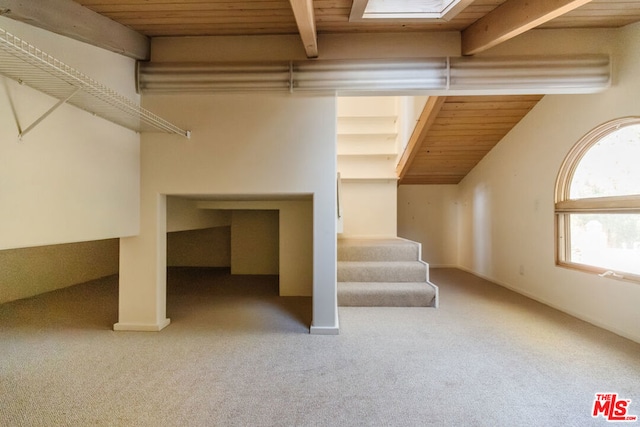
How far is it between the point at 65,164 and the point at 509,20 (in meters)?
3.22

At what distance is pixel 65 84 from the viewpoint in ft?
5.81

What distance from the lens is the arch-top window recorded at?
2664mm

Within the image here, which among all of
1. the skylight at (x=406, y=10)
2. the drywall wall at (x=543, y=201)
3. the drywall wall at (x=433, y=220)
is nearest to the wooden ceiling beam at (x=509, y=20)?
the skylight at (x=406, y=10)

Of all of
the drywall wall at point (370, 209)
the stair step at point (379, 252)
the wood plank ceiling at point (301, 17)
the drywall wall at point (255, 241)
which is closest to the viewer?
the wood plank ceiling at point (301, 17)

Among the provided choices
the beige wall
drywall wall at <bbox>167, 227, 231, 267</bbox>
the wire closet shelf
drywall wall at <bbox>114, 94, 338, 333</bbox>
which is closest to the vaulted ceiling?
the beige wall

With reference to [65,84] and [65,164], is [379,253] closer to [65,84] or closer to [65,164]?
[65,164]

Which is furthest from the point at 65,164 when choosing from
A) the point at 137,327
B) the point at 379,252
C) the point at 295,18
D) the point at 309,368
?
the point at 379,252

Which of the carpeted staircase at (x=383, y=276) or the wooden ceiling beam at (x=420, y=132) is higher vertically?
the wooden ceiling beam at (x=420, y=132)

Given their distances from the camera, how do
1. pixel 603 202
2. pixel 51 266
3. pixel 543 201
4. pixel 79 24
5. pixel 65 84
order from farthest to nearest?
pixel 51 266 → pixel 543 201 → pixel 603 202 → pixel 79 24 → pixel 65 84

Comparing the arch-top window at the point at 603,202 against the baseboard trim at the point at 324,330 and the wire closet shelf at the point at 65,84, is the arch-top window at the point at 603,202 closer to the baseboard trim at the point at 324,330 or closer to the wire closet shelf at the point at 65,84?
the baseboard trim at the point at 324,330

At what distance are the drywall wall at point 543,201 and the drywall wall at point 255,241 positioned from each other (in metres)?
3.44

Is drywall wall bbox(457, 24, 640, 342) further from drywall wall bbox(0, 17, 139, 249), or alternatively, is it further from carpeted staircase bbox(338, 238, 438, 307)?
drywall wall bbox(0, 17, 139, 249)

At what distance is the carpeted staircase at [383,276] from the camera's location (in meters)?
3.44

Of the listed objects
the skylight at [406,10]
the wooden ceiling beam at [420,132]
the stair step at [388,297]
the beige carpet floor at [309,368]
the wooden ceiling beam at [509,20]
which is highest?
the skylight at [406,10]
